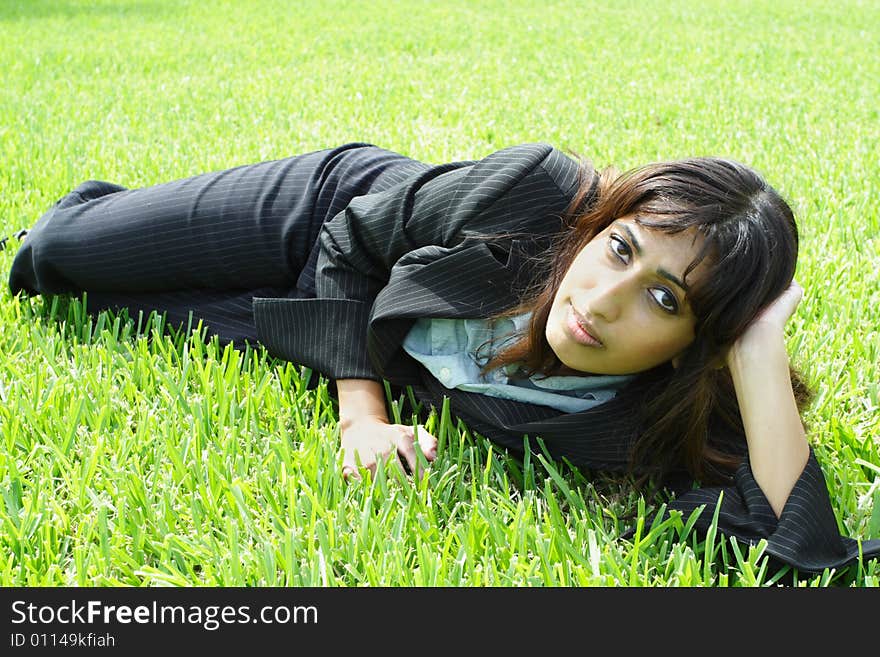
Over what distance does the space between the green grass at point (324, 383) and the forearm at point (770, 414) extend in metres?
0.18

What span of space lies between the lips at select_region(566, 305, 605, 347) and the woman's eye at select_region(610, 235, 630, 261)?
14cm

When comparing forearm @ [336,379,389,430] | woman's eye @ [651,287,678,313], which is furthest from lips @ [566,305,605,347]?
forearm @ [336,379,389,430]

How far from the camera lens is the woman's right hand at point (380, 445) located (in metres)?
2.16

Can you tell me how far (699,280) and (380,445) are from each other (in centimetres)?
75

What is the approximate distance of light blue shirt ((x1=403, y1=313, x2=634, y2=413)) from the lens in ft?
7.43

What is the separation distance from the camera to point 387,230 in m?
2.45

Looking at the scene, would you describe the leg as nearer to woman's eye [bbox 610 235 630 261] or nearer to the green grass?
the green grass

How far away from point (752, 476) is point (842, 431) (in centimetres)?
46

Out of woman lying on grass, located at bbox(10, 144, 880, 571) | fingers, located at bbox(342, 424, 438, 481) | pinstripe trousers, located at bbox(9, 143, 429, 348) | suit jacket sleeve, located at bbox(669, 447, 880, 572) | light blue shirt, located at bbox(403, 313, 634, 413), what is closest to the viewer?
suit jacket sleeve, located at bbox(669, 447, 880, 572)

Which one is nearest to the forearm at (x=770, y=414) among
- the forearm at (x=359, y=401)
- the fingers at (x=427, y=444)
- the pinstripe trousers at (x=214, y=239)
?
the fingers at (x=427, y=444)

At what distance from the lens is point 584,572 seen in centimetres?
179

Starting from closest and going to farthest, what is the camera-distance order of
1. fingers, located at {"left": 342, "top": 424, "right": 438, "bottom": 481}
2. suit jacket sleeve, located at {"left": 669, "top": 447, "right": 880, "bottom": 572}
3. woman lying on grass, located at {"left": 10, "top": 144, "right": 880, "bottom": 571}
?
suit jacket sleeve, located at {"left": 669, "top": 447, "right": 880, "bottom": 572} → woman lying on grass, located at {"left": 10, "top": 144, "right": 880, "bottom": 571} → fingers, located at {"left": 342, "top": 424, "right": 438, "bottom": 481}
